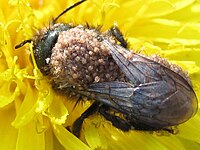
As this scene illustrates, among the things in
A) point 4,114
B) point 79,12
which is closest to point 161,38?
point 79,12

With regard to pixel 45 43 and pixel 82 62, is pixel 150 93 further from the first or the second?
pixel 45 43

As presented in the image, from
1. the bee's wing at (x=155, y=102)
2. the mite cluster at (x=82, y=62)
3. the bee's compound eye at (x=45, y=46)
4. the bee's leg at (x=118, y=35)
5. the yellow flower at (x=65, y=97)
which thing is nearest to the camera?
the bee's wing at (x=155, y=102)

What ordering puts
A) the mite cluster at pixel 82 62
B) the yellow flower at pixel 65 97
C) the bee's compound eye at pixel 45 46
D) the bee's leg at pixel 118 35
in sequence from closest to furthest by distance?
the mite cluster at pixel 82 62, the bee's compound eye at pixel 45 46, the yellow flower at pixel 65 97, the bee's leg at pixel 118 35

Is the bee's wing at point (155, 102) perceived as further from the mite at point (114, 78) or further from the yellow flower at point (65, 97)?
the yellow flower at point (65, 97)

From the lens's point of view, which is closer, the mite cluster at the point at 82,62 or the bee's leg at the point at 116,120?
the mite cluster at the point at 82,62

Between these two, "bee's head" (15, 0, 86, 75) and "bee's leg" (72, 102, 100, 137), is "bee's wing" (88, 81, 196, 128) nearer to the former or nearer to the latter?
"bee's leg" (72, 102, 100, 137)

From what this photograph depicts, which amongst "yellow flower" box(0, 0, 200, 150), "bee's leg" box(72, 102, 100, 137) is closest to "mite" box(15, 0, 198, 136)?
"bee's leg" box(72, 102, 100, 137)

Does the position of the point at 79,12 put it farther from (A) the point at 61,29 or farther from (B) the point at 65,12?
(A) the point at 61,29

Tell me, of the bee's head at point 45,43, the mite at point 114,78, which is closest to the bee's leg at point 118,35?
the mite at point 114,78
